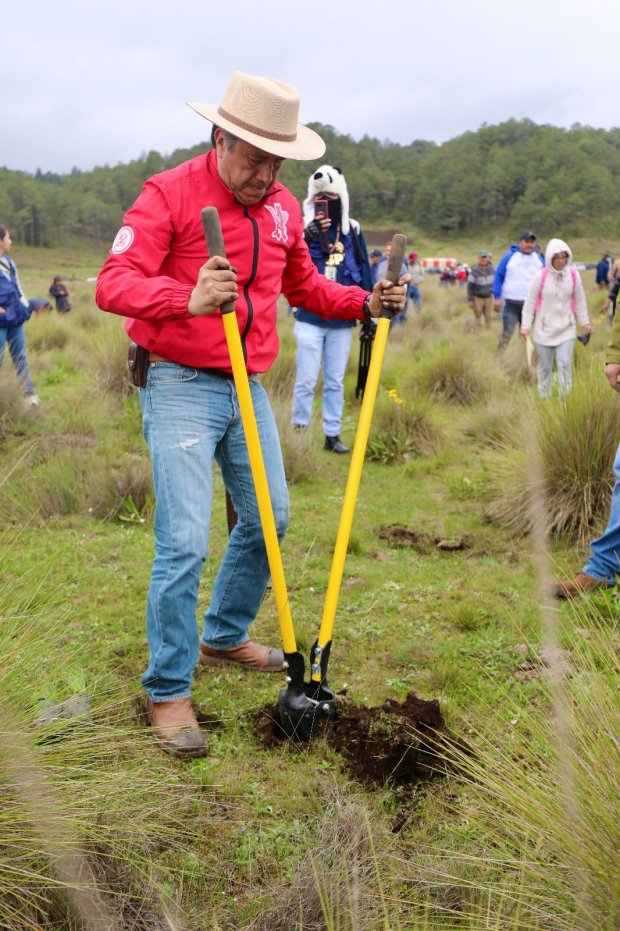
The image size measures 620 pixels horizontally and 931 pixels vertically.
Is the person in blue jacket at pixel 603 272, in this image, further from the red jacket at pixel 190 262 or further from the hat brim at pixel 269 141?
the hat brim at pixel 269 141

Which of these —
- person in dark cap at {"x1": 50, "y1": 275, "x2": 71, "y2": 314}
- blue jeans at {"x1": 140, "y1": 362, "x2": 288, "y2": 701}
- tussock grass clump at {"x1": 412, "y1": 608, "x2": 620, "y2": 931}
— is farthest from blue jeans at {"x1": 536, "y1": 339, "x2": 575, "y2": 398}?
person in dark cap at {"x1": 50, "y1": 275, "x2": 71, "y2": 314}

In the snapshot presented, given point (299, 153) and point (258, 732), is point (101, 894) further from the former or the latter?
point (299, 153)

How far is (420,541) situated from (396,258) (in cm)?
260

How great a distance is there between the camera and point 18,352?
9055 millimetres

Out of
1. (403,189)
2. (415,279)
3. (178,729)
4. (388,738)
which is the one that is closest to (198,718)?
(178,729)

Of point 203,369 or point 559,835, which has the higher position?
point 203,369

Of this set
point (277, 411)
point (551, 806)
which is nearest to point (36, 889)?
point (551, 806)

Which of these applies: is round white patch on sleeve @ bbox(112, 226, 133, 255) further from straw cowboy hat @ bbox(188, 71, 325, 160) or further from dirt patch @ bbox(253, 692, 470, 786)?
dirt patch @ bbox(253, 692, 470, 786)

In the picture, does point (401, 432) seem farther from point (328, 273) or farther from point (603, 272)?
point (603, 272)

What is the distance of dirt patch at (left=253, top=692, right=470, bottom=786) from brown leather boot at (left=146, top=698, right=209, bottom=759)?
247 mm

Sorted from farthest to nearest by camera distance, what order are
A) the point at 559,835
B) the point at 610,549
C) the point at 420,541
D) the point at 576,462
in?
the point at 420,541 → the point at 576,462 → the point at 610,549 → the point at 559,835

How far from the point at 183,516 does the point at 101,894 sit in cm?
127

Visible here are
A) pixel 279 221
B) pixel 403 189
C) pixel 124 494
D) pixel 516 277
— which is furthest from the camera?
pixel 403 189

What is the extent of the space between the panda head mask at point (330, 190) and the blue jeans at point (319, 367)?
3.03ft
